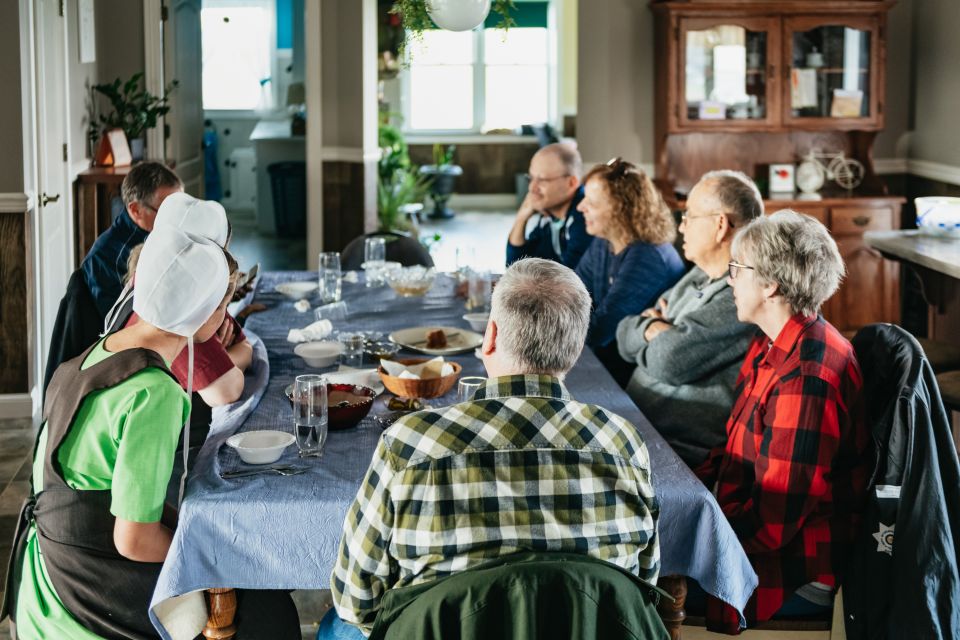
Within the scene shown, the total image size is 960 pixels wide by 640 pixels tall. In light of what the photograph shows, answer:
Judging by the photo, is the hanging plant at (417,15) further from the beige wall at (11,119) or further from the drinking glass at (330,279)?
the beige wall at (11,119)

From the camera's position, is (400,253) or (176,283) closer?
(176,283)

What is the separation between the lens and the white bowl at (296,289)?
4023 mm

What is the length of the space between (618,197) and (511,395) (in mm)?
2053

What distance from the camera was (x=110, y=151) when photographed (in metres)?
5.99

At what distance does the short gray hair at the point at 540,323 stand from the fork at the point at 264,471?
0.60 meters

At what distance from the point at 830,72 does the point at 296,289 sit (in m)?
3.70

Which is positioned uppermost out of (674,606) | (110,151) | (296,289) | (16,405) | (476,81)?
(476,81)

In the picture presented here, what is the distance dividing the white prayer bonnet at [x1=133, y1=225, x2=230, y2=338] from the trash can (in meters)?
8.58

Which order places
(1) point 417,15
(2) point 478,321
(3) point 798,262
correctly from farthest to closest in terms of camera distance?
1. (1) point 417,15
2. (2) point 478,321
3. (3) point 798,262

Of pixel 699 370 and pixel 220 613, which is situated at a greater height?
pixel 699 370

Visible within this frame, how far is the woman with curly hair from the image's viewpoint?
3607 millimetres

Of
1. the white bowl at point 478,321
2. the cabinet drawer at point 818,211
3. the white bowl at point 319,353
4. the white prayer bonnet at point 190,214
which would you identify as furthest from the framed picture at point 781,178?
the white prayer bonnet at point 190,214

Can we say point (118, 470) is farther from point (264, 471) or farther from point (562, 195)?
point (562, 195)

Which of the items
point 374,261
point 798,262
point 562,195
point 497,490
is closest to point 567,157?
point 562,195
